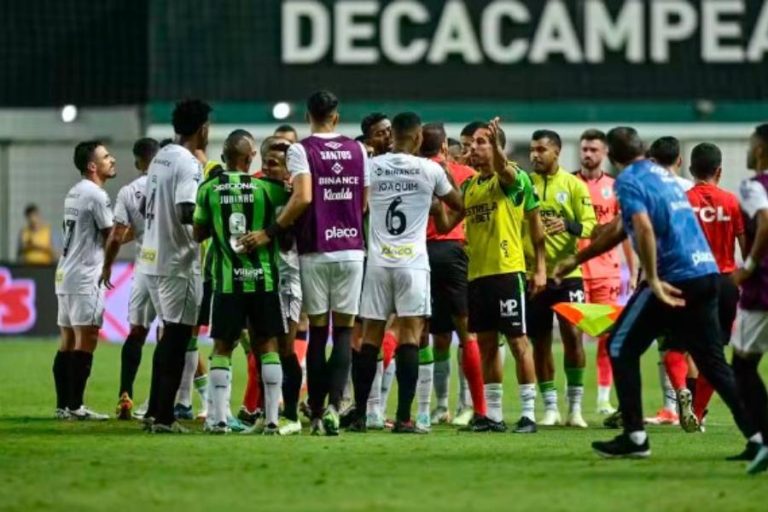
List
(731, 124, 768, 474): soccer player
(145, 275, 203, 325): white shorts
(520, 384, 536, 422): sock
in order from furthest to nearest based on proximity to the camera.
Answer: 1. (520, 384, 536, 422): sock
2. (145, 275, 203, 325): white shorts
3. (731, 124, 768, 474): soccer player

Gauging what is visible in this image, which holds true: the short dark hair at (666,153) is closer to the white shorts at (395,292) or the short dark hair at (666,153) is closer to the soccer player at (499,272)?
the soccer player at (499,272)

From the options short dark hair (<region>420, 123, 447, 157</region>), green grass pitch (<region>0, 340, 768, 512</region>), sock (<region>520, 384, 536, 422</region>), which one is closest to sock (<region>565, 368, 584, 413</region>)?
green grass pitch (<region>0, 340, 768, 512</region>)

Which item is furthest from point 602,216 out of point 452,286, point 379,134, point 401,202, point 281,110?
point 281,110

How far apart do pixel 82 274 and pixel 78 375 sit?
833 millimetres

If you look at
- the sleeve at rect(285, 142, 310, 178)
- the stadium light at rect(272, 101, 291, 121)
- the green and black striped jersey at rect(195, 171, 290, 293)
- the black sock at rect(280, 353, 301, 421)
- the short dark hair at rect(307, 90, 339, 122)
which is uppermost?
the stadium light at rect(272, 101, 291, 121)

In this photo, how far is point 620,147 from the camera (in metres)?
12.6

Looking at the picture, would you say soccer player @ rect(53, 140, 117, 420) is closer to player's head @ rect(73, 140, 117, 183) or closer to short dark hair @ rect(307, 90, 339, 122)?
player's head @ rect(73, 140, 117, 183)

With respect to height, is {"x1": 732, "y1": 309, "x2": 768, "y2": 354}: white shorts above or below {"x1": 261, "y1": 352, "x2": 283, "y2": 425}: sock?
above

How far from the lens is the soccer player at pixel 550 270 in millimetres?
16516

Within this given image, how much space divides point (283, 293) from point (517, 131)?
1688 cm

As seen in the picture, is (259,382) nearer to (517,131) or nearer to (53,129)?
(517,131)

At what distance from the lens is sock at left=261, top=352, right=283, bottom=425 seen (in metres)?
14.2

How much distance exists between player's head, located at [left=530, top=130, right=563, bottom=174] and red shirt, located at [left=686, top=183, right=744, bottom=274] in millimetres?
1651

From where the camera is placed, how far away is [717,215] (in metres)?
15.2
